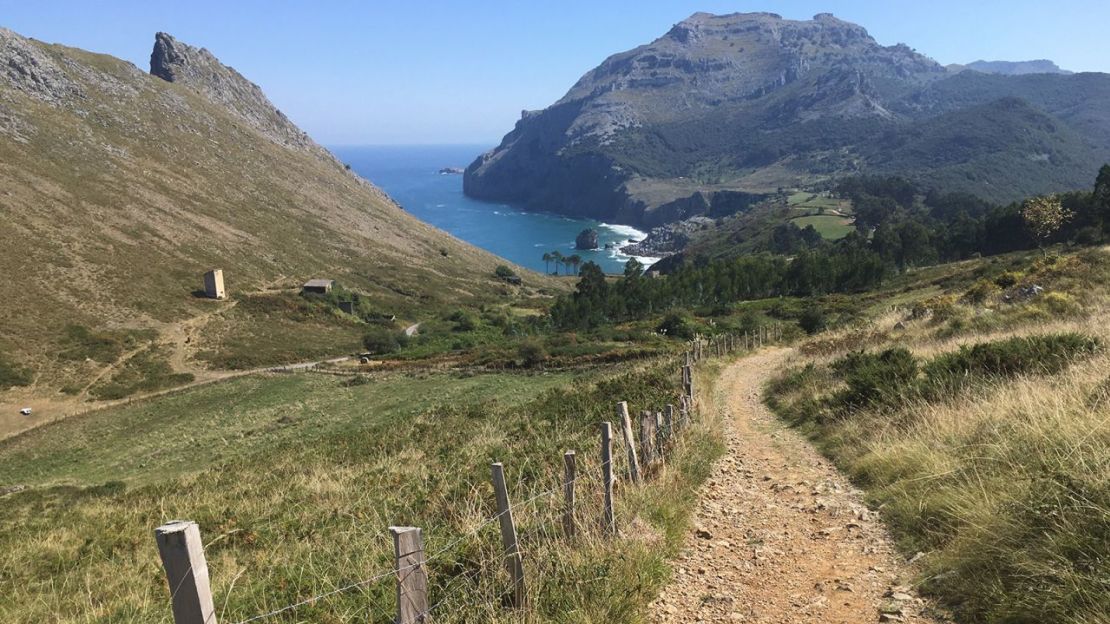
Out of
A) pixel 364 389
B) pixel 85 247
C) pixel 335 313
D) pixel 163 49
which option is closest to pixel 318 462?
pixel 364 389

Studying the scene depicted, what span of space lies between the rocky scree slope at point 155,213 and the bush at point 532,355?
4437 centimetres

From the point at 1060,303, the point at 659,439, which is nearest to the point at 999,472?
the point at 659,439

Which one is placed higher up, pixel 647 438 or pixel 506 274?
pixel 506 274

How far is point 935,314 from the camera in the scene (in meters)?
26.9

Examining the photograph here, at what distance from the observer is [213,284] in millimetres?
85688

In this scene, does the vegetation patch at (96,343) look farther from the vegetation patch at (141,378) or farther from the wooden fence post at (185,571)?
the wooden fence post at (185,571)

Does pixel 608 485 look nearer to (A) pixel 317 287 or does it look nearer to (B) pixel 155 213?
(A) pixel 317 287

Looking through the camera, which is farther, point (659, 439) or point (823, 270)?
point (823, 270)

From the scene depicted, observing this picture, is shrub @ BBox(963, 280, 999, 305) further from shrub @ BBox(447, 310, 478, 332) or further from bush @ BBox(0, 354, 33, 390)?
bush @ BBox(0, 354, 33, 390)

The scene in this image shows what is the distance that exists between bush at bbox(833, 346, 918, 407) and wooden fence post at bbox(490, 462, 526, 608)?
31.9ft

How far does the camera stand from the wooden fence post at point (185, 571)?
3.03 metres

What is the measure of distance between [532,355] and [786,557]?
42.1 meters

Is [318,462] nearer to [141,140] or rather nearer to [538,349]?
[538,349]

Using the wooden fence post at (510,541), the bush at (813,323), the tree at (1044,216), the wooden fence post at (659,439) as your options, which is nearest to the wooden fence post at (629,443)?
the wooden fence post at (659,439)
